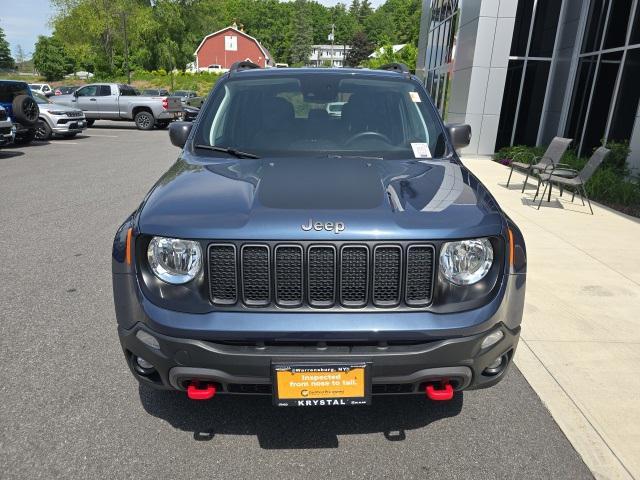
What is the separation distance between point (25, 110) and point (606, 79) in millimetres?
15311

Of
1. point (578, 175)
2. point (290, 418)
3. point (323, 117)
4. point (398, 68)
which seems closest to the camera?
point (290, 418)

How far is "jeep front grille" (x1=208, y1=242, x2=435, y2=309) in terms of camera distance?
2137 millimetres

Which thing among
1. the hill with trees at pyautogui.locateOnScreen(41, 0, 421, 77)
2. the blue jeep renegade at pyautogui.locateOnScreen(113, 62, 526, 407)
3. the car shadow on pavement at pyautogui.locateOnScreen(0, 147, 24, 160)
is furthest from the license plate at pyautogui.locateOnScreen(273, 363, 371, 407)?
the hill with trees at pyautogui.locateOnScreen(41, 0, 421, 77)

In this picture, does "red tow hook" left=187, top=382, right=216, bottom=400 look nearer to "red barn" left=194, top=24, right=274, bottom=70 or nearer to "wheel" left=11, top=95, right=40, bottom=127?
"wheel" left=11, top=95, right=40, bottom=127

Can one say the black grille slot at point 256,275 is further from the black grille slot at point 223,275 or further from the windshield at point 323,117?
the windshield at point 323,117

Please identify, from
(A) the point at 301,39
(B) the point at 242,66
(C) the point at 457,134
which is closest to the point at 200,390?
(C) the point at 457,134

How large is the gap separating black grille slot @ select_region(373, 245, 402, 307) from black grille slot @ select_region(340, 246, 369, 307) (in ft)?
0.14

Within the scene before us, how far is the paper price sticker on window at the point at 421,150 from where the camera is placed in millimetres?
3225

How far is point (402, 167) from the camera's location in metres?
2.91

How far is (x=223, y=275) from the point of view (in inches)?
85.3

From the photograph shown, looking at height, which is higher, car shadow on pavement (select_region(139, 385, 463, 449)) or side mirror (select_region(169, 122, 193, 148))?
side mirror (select_region(169, 122, 193, 148))

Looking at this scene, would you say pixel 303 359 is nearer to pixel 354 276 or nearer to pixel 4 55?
pixel 354 276

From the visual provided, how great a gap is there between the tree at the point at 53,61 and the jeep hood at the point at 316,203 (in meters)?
83.6

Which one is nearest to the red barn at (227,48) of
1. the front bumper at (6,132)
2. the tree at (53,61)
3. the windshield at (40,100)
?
the tree at (53,61)
